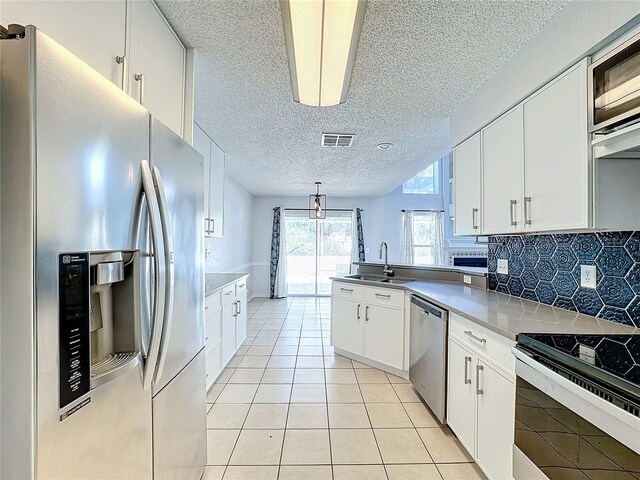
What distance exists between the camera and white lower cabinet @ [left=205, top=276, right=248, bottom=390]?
2668 mm

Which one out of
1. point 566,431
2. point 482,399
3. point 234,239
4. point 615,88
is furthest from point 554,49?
point 234,239

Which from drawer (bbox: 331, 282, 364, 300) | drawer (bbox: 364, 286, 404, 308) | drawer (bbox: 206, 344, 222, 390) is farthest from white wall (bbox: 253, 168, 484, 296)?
drawer (bbox: 206, 344, 222, 390)

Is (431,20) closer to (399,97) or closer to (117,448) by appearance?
(399,97)

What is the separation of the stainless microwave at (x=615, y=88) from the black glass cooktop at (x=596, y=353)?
2.77 feet

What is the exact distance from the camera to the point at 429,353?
2377 millimetres

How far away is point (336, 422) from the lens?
2.30 metres

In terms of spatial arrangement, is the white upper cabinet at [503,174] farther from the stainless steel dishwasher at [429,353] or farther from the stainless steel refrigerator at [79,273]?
the stainless steel refrigerator at [79,273]

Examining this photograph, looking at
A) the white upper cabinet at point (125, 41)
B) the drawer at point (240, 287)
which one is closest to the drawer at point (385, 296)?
the drawer at point (240, 287)

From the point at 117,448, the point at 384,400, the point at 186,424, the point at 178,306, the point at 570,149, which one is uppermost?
the point at 570,149

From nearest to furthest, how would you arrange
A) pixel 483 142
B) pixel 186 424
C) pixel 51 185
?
pixel 51 185 → pixel 186 424 → pixel 483 142

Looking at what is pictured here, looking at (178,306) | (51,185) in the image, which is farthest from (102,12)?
(178,306)

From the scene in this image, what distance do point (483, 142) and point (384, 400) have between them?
86.3 inches

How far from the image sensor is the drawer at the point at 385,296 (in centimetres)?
300

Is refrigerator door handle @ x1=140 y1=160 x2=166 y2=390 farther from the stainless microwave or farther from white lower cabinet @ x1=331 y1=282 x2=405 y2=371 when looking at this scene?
white lower cabinet @ x1=331 y1=282 x2=405 y2=371
